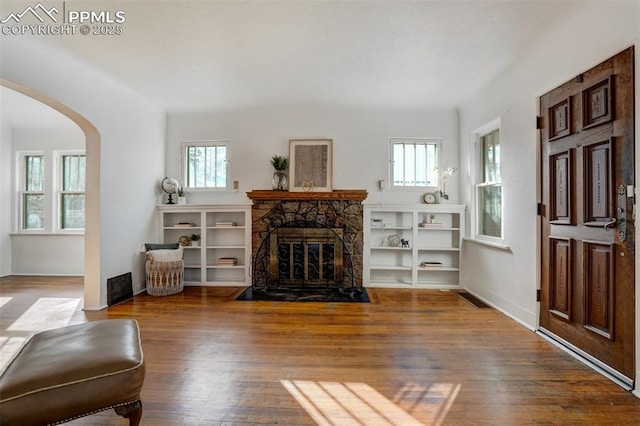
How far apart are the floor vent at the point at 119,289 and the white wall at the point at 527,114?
180 inches

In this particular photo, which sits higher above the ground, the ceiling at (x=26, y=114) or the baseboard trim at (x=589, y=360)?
the ceiling at (x=26, y=114)

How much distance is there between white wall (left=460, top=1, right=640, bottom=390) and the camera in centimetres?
212

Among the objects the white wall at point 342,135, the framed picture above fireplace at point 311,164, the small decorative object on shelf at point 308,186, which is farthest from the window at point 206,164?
the small decorative object on shelf at point 308,186

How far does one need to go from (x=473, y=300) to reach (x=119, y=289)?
4483mm

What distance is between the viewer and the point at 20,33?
101 inches

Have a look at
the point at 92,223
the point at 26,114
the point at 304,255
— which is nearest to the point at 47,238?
the point at 26,114

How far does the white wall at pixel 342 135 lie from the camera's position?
4672 mm

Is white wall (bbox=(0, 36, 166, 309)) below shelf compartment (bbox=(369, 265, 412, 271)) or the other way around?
the other way around

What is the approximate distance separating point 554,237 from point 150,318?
3.99m

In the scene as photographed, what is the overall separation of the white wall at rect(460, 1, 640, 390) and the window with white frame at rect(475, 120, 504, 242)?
18cm

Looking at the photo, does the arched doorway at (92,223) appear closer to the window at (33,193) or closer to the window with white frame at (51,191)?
the window with white frame at (51,191)

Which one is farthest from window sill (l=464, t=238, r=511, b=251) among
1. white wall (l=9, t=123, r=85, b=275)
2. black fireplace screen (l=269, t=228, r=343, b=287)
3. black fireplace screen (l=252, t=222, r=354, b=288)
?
white wall (l=9, t=123, r=85, b=275)

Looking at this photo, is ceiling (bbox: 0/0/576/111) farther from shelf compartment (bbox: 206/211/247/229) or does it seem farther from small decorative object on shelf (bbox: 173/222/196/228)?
small decorative object on shelf (bbox: 173/222/196/228)

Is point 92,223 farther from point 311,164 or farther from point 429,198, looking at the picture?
point 429,198
